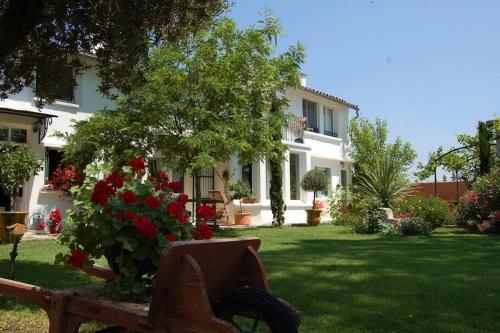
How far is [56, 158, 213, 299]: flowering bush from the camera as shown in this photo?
3.27m

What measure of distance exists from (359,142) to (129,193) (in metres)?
25.6

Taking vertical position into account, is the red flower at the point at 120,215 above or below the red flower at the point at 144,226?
above

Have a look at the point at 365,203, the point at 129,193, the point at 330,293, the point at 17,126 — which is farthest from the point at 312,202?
the point at 129,193

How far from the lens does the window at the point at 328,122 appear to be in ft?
89.2

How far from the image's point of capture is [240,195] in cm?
1883

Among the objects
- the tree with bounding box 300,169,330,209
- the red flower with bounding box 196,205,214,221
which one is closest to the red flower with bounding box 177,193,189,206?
the red flower with bounding box 196,205,214,221

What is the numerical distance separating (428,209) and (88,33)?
12.4 meters

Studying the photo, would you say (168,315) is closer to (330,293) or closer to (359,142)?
(330,293)

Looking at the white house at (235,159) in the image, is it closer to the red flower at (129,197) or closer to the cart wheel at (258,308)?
the red flower at (129,197)

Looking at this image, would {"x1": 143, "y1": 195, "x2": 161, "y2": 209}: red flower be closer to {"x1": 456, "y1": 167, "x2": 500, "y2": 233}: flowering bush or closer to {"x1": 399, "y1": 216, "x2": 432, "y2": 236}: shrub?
{"x1": 399, "y1": 216, "x2": 432, "y2": 236}: shrub

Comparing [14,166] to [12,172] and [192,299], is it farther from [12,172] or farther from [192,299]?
[192,299]

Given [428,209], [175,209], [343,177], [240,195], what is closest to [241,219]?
[240,195]

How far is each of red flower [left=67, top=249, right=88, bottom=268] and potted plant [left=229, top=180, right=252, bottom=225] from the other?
1537cm

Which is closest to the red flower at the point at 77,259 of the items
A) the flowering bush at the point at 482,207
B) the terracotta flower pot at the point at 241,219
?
the flowering bush at the point at 482,207
